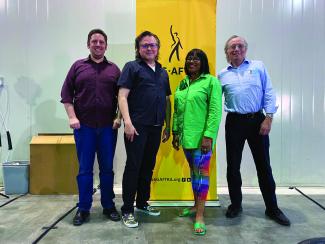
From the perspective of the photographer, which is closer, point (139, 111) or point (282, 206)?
point (139, 111)

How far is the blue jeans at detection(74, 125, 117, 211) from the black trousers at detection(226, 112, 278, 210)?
0.95 m

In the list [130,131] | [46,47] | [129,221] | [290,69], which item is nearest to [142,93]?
[130,131]

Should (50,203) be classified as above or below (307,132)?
below

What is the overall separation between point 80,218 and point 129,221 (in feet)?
1.30

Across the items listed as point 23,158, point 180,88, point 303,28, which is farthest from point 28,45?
point 303,28

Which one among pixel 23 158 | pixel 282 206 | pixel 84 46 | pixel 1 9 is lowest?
pixel 282 206

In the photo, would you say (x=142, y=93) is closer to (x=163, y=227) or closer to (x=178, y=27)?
(x=178, y=27)

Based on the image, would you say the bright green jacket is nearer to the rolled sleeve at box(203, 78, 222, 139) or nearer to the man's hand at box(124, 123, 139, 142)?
the rolled sleeve at box(203, 78, 222, 139)

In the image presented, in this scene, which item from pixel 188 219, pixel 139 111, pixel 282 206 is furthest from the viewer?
pixel 282 206

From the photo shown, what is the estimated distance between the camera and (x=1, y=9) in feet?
12.1

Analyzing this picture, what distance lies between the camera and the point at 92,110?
2.49 meters

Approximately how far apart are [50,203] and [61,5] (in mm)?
2180

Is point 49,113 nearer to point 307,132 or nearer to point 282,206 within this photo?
point 282,206

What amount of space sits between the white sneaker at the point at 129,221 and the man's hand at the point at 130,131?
59cm
